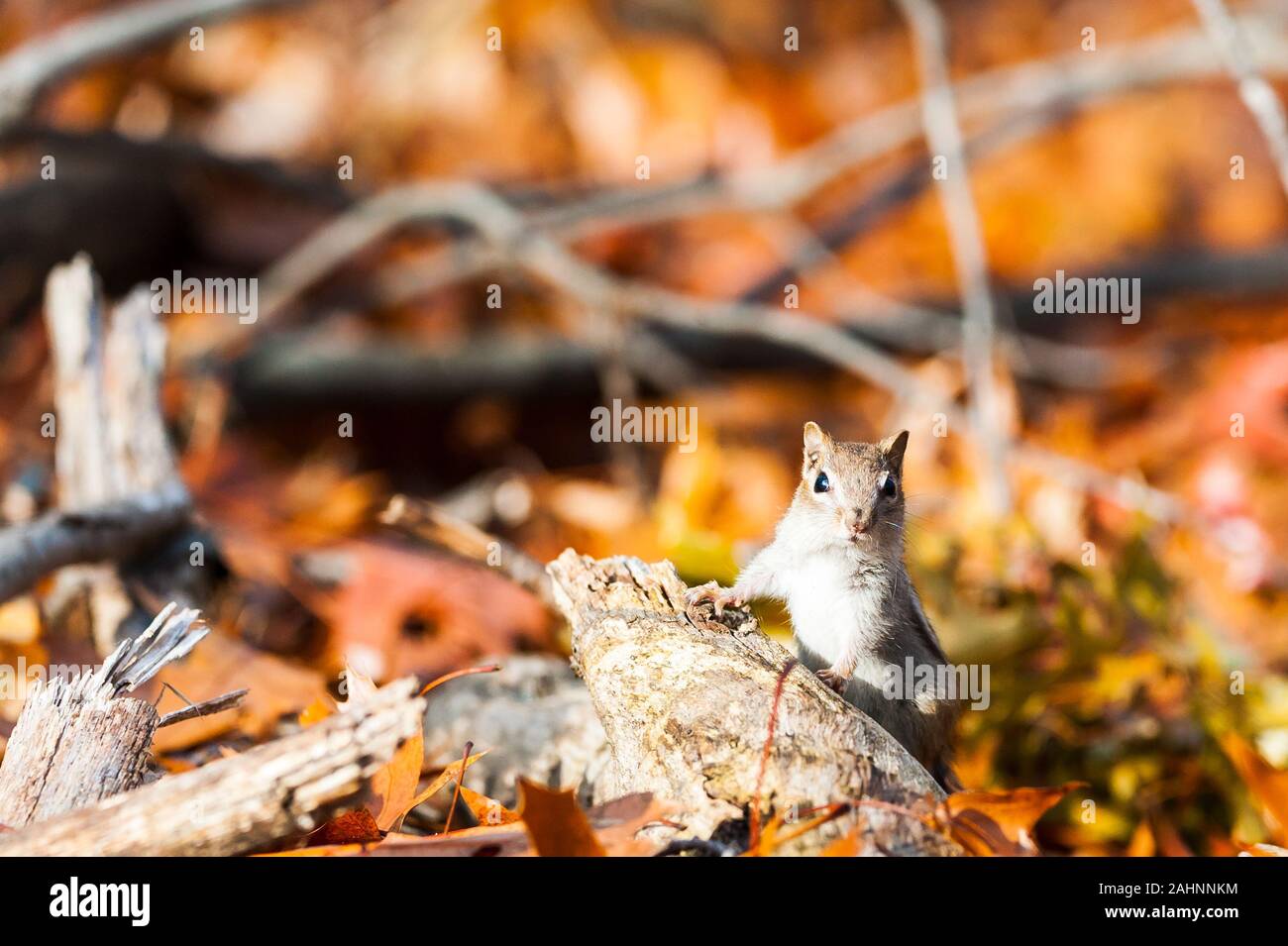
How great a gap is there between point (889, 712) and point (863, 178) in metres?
8.08

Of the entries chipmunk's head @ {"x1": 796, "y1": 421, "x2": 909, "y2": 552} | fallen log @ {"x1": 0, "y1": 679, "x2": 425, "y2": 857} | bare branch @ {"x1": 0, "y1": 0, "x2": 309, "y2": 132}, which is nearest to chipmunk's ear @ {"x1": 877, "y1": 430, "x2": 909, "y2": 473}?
chipmunk's head @ {"x1": 796, "y1": 421, "x2": 909, "y2": 552}

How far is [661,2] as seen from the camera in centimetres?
1136

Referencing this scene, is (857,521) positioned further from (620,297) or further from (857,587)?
(620,297)

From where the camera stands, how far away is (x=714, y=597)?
3014mm

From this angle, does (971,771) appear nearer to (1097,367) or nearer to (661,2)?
(1097,367)

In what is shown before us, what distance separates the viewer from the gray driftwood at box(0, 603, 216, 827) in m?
2.64

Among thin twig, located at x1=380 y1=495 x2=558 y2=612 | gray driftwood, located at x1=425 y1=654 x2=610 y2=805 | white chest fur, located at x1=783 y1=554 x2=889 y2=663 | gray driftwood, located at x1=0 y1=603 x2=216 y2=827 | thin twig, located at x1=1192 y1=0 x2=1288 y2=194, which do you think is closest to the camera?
gray driftwood, located at x1=0 y1=603 x2=216 y2=827

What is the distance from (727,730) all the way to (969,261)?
12.3 ft

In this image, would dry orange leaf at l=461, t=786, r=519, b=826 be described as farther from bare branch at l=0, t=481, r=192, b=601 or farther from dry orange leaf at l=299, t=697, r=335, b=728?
bare branch at l=0, t=481, r=192, b=601

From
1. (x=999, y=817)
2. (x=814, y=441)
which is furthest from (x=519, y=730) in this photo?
(x=999, y=817)

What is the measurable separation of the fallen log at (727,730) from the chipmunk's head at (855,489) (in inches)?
20.9

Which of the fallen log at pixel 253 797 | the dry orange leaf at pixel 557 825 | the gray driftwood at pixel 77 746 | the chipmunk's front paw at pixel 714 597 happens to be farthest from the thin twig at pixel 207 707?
the chipmunk's front paw at pixel 714 597

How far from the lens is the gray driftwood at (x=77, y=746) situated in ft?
8.68
